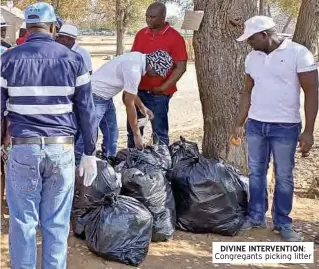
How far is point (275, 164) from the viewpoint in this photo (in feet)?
14.3

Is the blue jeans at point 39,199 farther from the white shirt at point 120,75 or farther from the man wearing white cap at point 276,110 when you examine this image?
the man wearing white cap at point 276,110

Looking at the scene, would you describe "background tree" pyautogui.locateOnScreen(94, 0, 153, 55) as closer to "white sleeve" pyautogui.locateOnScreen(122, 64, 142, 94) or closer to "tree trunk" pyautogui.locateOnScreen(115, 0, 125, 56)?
"tree trunk" pyautogui.locateOnScreen(115, 0, 125, 56)

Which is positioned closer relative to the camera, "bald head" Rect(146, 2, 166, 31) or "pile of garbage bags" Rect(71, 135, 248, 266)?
"pile of garbage bags" Rect(71, 135, 248, 266)

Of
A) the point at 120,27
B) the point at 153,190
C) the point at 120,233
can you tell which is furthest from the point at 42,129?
the point at 120,27

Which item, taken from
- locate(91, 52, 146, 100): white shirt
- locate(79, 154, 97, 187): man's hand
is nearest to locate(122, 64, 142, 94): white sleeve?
locate(91, 52, 146, 100): white shirt

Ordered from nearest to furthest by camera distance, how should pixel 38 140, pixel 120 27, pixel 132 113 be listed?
pixel 38 140 → pixel 132 113 → pixel 120 27

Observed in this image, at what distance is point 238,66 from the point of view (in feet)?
17.1

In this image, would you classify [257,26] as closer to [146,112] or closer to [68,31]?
[146,112]

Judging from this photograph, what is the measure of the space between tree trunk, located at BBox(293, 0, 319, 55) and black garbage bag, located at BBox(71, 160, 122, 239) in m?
2.64

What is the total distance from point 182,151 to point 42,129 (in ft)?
6.71

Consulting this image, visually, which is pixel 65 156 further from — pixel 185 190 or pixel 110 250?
pixel 185 190

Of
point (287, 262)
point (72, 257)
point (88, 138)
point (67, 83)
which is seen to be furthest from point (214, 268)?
point (67, 83)

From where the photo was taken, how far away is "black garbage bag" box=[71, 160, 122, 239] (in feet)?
13.6

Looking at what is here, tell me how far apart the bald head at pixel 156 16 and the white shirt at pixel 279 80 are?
4.23ft
